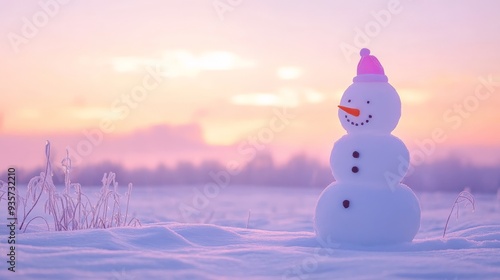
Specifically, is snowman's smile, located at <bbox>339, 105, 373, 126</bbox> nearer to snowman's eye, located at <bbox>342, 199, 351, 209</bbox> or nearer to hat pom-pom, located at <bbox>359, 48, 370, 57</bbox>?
hat pom-pom, located at <bbox>359, 48, 370, 57</bbox>

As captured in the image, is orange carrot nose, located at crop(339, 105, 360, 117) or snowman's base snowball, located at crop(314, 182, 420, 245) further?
orange carrot nose, located at crop(339, 105, 360, 117)

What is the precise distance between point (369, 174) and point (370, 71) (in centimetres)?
96

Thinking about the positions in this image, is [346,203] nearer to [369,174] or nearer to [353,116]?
[369,174]

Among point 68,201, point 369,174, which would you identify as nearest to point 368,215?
point 369,174

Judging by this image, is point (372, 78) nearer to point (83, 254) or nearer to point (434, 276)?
point (434, 276)

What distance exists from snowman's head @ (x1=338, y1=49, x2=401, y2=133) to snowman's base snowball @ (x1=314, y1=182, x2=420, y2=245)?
1.84 ft

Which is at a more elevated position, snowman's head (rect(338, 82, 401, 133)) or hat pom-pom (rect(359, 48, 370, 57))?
hat pom-pom (rect(359, 48, 370, 57))

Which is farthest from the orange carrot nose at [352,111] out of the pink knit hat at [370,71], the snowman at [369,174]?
the pink knit hat at [370,71]

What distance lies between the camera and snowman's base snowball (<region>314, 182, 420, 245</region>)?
5402 mm

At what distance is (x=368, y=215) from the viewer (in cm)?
540

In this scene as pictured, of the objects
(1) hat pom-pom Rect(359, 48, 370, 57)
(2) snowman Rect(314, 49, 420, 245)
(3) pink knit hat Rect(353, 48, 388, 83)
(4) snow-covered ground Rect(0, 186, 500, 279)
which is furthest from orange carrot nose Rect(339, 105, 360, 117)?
(4) snow-covered ground Rect(0, 186, 500, 279)

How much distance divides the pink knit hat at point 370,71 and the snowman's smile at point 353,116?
1.01 ft

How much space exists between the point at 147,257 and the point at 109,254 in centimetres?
27

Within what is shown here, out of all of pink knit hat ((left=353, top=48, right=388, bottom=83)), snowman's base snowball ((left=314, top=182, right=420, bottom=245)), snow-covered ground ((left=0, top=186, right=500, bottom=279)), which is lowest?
snow-covered ground ((left=0, top=186, right=500, bottom=279))
